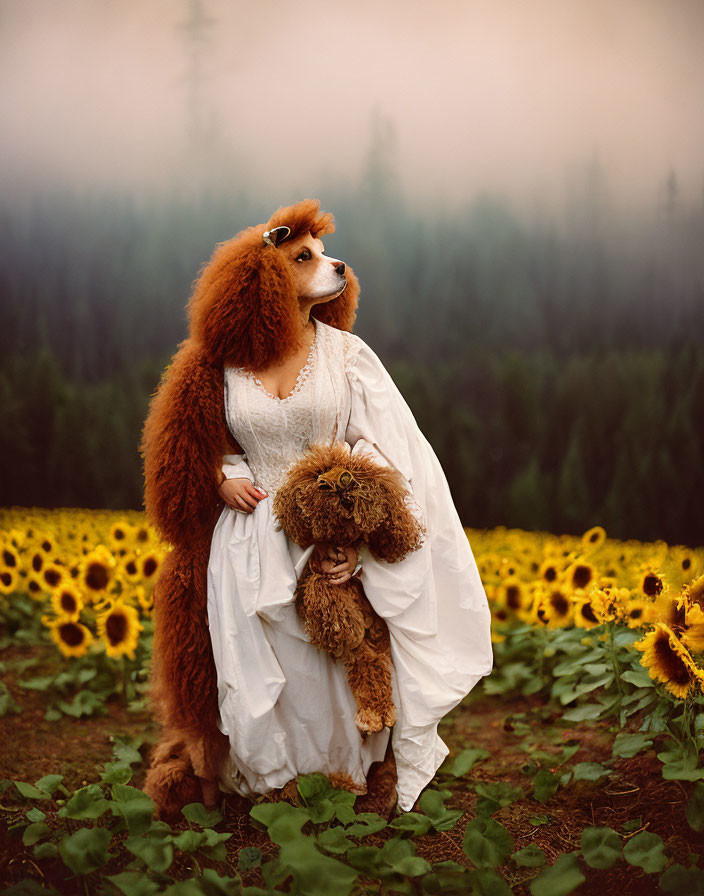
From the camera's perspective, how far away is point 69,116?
2.79 m

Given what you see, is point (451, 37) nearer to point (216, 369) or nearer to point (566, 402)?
point (566, 402)

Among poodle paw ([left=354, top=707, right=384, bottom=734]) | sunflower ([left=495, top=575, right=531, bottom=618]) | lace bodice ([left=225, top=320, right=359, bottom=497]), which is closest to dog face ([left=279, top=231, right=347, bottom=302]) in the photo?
lace bodice ([left=225, top=320, right=359, bottom=497])

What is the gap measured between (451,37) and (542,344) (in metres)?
1.20

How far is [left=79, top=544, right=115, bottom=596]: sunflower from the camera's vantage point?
215cm

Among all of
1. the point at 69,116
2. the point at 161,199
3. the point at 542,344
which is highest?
the point at 69,116

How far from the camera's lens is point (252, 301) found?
5.05ft

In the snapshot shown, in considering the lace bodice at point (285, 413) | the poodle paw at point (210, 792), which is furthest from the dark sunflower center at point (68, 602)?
the lace bodice at point (285, 413)

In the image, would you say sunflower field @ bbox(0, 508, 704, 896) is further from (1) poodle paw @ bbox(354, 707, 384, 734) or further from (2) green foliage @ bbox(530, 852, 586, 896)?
(1) poodle paw @ bbox(354, 707, 384, 734)

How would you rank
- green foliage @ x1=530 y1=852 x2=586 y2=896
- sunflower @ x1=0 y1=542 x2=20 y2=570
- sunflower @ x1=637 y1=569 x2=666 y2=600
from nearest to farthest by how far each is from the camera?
green foliage @ x1=530 y1=852 x2=586 y2=896 < sunflower @ x1=637 y1=569 x2=666 y2=600 < sunflower @ x1=0 y1=542 x2=20 y2=570

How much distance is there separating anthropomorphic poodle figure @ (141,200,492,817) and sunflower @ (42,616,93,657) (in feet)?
1.86

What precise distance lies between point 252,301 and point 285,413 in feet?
0.77

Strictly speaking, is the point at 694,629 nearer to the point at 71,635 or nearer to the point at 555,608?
the point at 555,608

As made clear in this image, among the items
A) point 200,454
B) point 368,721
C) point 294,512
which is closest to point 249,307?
point 200,454

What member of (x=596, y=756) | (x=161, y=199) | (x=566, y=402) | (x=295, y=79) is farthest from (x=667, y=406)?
(x=161, y=199)
